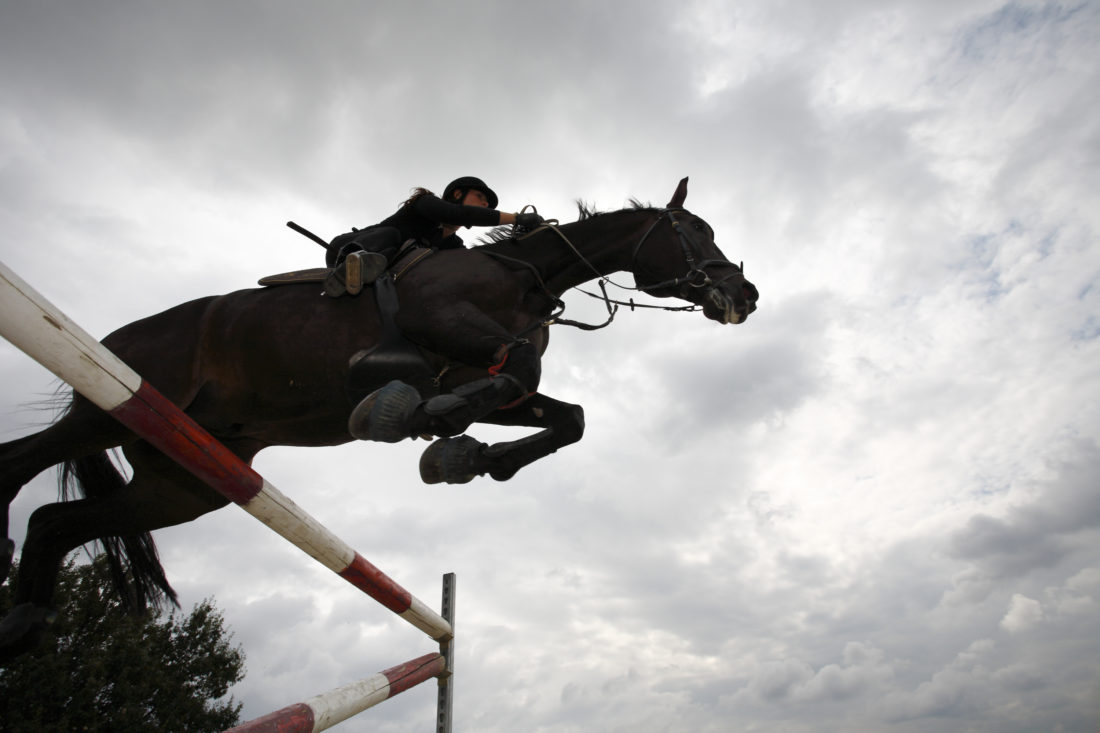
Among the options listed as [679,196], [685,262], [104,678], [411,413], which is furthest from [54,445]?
[104,678]

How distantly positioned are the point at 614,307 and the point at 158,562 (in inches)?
132

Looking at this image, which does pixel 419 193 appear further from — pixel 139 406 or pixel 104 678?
pixel 104 678

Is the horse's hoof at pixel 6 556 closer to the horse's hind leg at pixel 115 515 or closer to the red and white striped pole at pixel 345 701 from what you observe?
the horse's hind leg at pixel 115 515

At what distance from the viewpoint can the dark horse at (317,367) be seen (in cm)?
337

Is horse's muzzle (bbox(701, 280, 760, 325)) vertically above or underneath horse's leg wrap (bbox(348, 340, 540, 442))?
above

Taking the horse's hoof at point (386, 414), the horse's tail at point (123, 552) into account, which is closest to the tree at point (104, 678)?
the horse's tail at point (123, 552)

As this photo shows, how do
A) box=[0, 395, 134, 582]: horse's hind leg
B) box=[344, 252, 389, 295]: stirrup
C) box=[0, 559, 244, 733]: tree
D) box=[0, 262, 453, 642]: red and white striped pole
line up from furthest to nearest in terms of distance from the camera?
1. box=[0, 559, 244, 733]: tree
2. box=[344, 252, 389, 295]: stirrup
3. box=[0, 395, 134, 582]: horse's hind leg
4. box=[0, 262, 453, 642]: red and white striped pole

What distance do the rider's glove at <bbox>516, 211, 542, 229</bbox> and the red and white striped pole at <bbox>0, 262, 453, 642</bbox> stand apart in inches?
79.5

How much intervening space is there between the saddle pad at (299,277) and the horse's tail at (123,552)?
1.47 meters

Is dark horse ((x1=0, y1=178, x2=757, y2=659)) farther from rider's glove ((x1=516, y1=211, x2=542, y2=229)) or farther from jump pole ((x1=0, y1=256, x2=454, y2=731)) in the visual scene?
jump pole ((x1=0, y1=256, x2=454, y2=731))

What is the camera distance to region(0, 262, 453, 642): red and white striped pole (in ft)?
7.20

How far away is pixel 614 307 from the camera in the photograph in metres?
4.15

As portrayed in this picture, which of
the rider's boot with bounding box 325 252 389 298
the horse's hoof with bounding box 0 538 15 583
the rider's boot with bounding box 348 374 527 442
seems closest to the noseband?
the rider's boot with bounding box 348 374 527 442

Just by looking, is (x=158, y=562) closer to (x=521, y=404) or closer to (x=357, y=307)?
(x=357, y=307)
